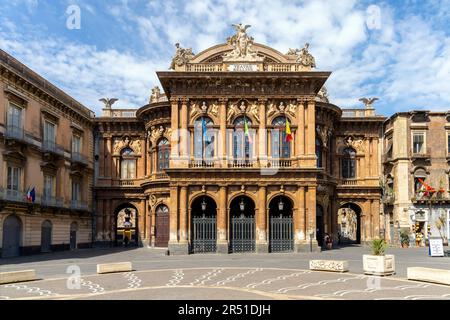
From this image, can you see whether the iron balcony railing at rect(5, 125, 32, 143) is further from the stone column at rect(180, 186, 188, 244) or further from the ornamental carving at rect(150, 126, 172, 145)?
the stone column at rect(180, 186, 188, 244)

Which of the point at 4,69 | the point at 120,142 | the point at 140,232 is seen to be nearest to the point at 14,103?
the point at 4,69

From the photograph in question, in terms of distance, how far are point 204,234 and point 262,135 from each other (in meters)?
8.28

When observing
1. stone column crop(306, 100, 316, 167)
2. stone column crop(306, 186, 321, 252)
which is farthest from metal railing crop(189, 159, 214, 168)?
stone column crop(306, 186, 321, 252)

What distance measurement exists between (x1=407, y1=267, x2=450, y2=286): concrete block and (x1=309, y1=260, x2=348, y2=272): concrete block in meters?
3.11

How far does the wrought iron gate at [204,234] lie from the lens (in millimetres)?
32812

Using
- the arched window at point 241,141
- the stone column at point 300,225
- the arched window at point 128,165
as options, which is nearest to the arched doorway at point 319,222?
the stone column at point 300,225

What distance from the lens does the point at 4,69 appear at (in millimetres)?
28906

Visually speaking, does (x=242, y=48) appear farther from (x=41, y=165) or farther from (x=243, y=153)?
(x=41, y=165)

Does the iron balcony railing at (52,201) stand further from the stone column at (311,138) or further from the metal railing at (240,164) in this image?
the stone column at (311,138)

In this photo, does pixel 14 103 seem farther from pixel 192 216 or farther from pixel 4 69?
pixel 192 216

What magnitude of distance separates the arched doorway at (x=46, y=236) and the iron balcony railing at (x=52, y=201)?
1.35 meters

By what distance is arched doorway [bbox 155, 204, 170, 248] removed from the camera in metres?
37.4

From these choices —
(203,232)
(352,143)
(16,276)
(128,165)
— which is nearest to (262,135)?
(203,232)

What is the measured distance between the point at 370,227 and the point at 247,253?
1605cm
